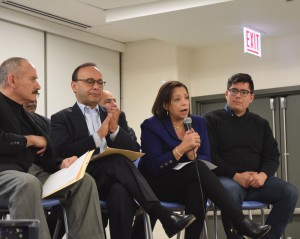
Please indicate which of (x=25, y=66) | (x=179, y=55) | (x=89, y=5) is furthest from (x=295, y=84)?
(x=25, y=66)

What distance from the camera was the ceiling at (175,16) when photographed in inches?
228

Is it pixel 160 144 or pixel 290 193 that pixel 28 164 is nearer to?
pixel 160 144

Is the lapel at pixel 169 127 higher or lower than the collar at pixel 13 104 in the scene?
lower

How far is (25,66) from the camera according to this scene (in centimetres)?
324

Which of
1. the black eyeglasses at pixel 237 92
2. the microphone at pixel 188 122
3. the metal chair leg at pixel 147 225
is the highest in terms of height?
the black eyeglasses at pixel 237 92

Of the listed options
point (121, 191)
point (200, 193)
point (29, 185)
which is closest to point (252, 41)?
point (200, 193)

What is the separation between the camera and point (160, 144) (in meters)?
3.65

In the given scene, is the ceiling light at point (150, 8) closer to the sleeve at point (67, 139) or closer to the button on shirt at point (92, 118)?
the button on shirt at point (92, 118)

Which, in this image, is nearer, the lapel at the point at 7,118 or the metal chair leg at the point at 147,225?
the lapel at the point at 7,118

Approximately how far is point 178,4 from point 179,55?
1.54 metres

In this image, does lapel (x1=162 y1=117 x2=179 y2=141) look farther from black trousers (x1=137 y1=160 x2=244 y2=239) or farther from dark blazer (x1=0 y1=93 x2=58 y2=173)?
dark blazer (x1=0 y1=93 x2=58 y2=173)

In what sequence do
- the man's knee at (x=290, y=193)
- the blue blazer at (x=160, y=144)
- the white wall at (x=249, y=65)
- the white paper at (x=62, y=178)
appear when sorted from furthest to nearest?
the white wall at (x=249, y=65) < the man's knee at (x=290, y=193) < the blue blazer at (x=160, y=144) < the white paper at (x=62, y=178)

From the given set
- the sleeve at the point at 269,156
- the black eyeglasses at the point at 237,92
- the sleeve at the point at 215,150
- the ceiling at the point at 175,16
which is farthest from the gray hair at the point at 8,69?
the ceiling at the point at 175,16

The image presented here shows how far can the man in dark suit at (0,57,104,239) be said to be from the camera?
2.74m
